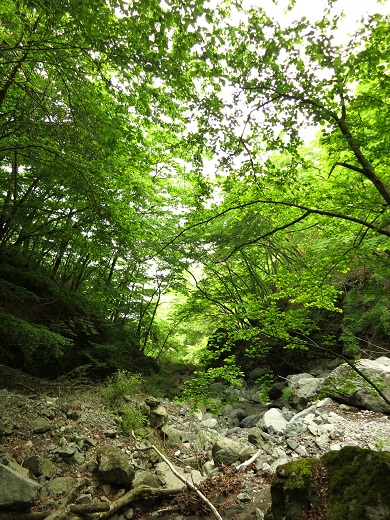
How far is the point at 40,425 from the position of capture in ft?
19.9

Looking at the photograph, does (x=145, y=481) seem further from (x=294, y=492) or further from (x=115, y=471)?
(x=294, y=492)

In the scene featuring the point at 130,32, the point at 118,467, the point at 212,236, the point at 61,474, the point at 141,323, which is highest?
the point at 212,236

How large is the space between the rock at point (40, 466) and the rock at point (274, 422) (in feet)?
17.9

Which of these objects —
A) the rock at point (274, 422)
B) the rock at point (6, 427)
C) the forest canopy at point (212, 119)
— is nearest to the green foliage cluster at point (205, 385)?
the forest canopy at point (212, 119)

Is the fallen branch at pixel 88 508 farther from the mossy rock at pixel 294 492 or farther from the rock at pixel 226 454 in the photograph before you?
the rock at pixel 226 454

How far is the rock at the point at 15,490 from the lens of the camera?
396cm

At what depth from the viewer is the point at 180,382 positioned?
51.2 feet

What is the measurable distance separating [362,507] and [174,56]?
4974 mm

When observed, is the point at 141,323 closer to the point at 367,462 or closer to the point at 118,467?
the point at 118,467

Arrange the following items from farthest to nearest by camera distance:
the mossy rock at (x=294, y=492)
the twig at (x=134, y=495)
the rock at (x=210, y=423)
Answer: the rock at (x=210, y=423) < the twig at (x=134, y=495) < the mossy rock at (x=294, y=492)

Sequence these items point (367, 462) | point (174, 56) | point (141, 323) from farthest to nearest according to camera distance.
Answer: point (141, 323) → point (174, 56) → point (367, 462)

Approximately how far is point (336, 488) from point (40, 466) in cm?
465

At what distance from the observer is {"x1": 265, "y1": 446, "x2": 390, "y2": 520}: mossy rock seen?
2.79 meters

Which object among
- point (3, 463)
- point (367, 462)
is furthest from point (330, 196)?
point (3, 463)
